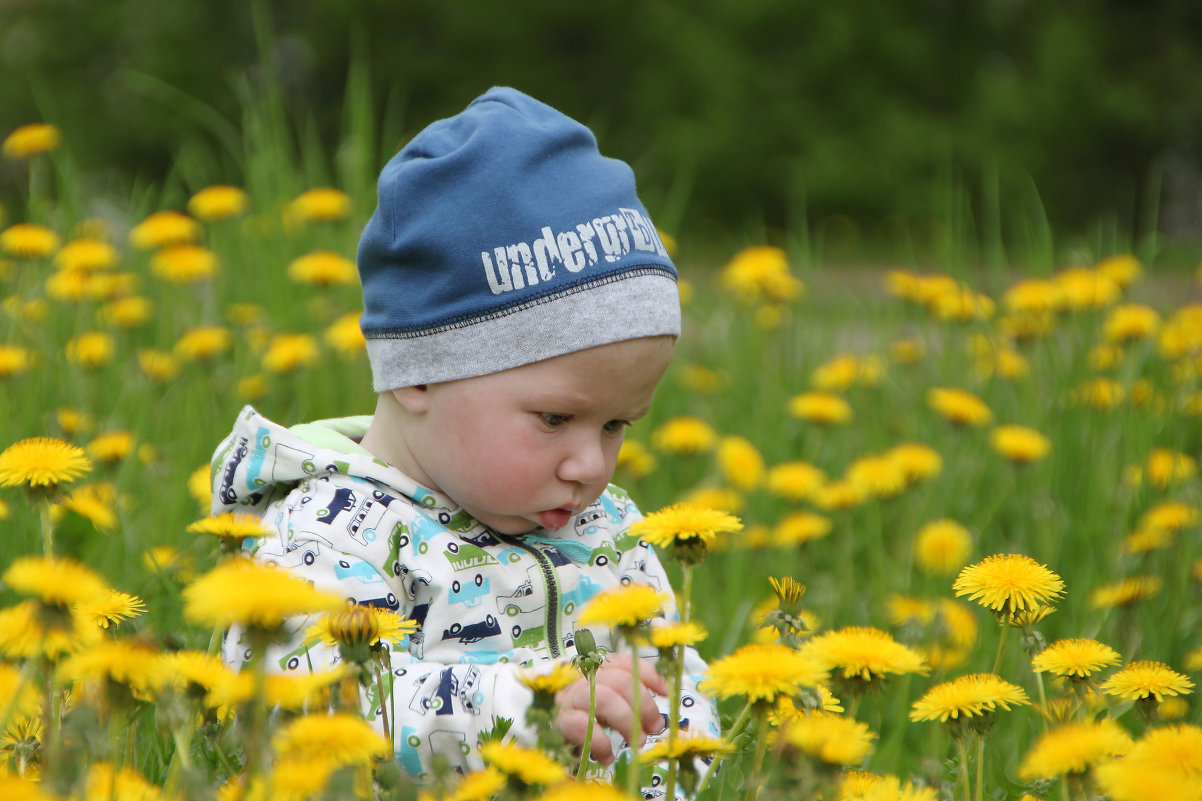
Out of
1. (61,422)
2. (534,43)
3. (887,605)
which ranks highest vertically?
(534,43)

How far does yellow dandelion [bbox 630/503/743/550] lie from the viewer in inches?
39.6

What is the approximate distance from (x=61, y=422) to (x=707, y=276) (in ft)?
18.0

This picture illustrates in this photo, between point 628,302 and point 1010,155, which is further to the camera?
point 1010,155

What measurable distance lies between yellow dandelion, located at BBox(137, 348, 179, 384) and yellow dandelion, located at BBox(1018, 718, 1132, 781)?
1.86 m

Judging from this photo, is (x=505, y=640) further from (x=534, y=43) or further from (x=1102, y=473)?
(x=534, y=43)

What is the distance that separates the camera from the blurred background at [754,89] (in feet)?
29.8

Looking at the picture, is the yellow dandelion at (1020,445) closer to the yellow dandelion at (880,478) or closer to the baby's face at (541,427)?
the yellow dandelion at (880,478)

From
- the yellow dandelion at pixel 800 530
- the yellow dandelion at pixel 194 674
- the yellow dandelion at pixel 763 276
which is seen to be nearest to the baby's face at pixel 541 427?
the yellow dandelion at pixel 194 674

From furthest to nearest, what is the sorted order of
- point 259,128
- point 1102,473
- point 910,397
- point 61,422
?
point 259,128 < point 910,397 < point 1102,473 < point 61,422

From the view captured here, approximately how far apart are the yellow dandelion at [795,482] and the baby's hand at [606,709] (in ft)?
3.63

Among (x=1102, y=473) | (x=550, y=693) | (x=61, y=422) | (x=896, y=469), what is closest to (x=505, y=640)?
(x=550, y=693)

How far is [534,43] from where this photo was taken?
11.8m

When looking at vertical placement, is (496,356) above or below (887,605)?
above

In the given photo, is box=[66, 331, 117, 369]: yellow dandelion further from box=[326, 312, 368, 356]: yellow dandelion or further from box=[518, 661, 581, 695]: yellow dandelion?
box=[518, 661, 581, 695]: yellow dandelion
